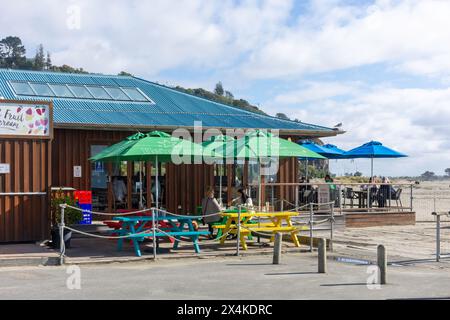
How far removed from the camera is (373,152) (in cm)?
2583

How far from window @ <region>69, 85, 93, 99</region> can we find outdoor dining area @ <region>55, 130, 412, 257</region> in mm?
3606

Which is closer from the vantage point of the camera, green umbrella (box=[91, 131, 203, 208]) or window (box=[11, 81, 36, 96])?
green umbrella (box=[91, 131, 203, 208])

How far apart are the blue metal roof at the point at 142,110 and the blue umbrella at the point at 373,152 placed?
3953mm

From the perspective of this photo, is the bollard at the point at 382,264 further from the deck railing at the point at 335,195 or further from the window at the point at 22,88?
the window at the point at 22,88

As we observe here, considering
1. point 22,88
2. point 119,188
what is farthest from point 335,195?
point 22,88

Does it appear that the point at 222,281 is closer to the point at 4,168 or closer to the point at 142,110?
the point at 4,168

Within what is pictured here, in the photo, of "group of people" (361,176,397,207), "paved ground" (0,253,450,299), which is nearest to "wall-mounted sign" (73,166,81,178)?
"paved ground" (0,253,450,299)

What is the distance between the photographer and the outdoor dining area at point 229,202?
14.7 meters

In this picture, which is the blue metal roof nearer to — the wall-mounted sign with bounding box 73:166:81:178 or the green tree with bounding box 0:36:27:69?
the wall-mounted sign with bounding box 73:166:81:178

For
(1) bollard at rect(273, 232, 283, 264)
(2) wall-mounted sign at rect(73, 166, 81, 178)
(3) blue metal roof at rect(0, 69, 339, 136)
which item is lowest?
(1) bollard at rect(273, 232, 283, 264)

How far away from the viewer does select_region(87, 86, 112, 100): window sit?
22.5 m

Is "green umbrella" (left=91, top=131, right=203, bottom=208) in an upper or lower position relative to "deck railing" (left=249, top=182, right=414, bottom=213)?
upper
